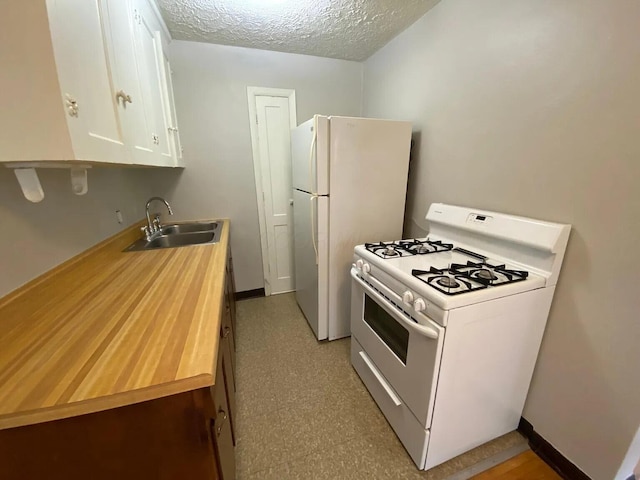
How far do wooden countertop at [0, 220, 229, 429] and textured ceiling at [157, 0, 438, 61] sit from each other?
5.82 ft

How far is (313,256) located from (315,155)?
0.78m

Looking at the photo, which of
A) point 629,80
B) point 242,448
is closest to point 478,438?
point 242,448

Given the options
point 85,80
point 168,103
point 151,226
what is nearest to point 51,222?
point 85,80

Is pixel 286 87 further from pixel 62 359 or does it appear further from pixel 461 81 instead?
pixel 62 359

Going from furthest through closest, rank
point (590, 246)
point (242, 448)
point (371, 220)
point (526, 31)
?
1. point (371, 220)
2. point (242, 448)
3. point (526, 31)
4. point (590, 246)

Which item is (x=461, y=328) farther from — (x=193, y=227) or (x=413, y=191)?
(x=193, y=227)

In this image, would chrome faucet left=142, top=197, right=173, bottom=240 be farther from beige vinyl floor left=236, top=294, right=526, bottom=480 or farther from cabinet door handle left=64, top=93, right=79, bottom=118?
cabinet door handle left=64, top=93, right=79, bottom=118

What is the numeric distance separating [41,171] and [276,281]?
2181 millimetres

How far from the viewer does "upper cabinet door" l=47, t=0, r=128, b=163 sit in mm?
680

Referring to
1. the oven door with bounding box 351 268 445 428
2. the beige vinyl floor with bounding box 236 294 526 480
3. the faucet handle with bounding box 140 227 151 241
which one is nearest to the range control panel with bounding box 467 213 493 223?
the oven door with bounding box 351 268 445 428

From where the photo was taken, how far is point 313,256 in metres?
2.11

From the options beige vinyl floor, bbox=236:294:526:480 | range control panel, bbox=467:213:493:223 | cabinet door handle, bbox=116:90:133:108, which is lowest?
beige vinyl floor, bbox=236:294:526:480

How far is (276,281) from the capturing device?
3062 millimetres

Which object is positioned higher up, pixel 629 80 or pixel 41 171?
pixel 629 80
